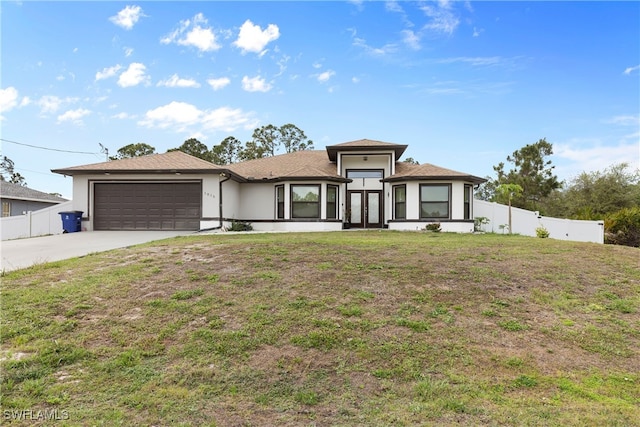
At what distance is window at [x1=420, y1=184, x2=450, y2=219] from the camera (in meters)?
17.7

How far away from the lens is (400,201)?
18359 millimetres

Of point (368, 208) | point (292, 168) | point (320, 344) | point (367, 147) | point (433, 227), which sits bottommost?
point (320, 344)

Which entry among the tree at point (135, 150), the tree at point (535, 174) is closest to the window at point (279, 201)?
the tree at point (535, 174)

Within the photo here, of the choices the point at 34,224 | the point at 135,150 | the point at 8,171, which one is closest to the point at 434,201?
the point at 34,224

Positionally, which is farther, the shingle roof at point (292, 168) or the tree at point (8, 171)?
the tree at point (8, 171)

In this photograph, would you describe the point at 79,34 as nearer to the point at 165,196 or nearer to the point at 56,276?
the point at 165,196

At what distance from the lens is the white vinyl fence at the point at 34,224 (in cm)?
1609

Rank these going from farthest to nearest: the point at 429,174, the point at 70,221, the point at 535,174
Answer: the point at 535,174
the point at 429,174
the point at 70,221

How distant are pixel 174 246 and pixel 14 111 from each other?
13.7m

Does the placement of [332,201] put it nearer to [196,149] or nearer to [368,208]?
[368,208]

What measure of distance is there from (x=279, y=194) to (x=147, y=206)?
635cm

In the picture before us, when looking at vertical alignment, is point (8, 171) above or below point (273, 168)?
above

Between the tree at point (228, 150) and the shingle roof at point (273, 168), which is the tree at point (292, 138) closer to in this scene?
the tree at point (228, 150)

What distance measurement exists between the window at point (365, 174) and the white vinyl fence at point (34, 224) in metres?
14.0
